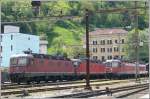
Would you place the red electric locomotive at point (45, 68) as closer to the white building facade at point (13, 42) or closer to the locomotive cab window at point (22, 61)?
the locomotive cab window at point (22, 61)

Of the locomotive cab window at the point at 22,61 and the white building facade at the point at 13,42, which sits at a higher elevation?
the locomotive cab window at the point at 22,61

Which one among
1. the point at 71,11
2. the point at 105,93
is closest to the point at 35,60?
the point at 71,11

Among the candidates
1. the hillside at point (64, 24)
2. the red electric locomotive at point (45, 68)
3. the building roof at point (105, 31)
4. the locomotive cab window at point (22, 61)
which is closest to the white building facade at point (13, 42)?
the hillside at point (64, 24)

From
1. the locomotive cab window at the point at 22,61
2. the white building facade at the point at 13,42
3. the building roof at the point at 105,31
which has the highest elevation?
the building roof at the point at 105,31

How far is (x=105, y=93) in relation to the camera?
2158 centimetres

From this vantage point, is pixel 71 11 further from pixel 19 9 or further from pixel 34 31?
pixel 34 31

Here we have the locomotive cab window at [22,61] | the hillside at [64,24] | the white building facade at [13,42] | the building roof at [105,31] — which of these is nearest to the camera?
the locomotive cab window at [22,61]

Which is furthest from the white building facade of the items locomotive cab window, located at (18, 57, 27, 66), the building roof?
locomotive cab window, located at (18, 57, 27, 66)

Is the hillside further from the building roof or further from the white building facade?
the white building facade

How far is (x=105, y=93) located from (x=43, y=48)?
73.5 meters

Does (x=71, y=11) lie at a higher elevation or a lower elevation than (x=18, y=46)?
higher

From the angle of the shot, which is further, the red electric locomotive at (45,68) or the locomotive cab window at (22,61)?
the locomotive cab window at (22,61)

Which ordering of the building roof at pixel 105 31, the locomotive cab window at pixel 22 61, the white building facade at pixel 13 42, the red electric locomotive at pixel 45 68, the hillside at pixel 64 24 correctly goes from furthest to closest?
the building roof at pixel 105 31, the white building facade at pixel 13 42, the hillside at pixel 64 24, the locomotive cab window at pixel 22 61, the red electric locomotive at pixel 45 68

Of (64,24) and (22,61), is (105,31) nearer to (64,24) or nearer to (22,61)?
(64,24)
